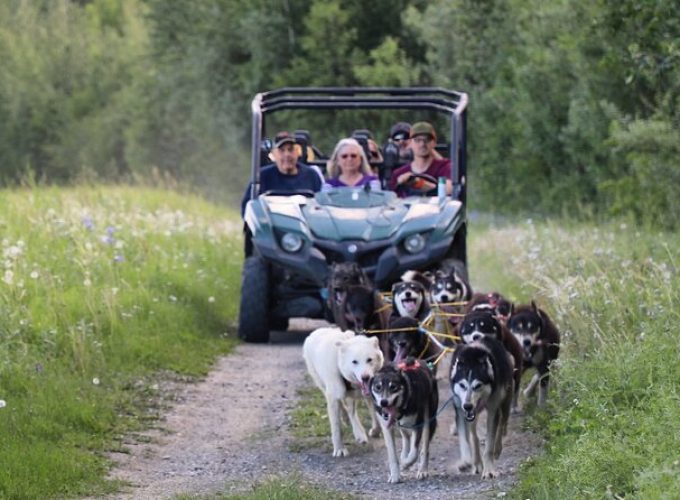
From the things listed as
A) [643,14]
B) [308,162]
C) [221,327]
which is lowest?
[221,327]

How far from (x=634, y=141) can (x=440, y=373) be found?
5762 millimetres

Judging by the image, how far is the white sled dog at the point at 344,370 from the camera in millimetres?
9836

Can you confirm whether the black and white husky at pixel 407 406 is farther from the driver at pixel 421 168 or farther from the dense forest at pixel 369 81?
the driver at pixel 421 168

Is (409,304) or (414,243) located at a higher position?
(414,243)

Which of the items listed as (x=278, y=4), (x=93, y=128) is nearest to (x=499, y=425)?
(x=278, y=4)

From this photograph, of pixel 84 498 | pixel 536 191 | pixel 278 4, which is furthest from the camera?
pixel 278 4

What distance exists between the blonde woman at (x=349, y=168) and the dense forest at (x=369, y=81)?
270 centimetres

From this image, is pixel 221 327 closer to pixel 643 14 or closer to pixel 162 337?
pixel 162 337

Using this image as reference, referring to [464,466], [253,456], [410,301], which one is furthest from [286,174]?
[464,466]

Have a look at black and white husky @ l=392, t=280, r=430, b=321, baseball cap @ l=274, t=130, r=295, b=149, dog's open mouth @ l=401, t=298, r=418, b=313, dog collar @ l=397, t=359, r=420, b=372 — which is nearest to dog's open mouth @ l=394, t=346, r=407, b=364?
black and white husky @ l=392, t=280, r=430, b=321

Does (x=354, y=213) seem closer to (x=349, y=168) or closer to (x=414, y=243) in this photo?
(x=414, y=243)

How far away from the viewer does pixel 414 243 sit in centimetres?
1393

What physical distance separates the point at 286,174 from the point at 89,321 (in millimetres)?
3368

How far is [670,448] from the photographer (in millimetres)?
7098
